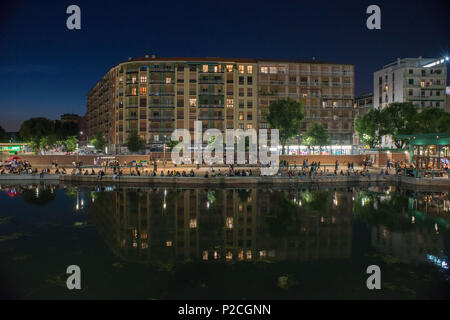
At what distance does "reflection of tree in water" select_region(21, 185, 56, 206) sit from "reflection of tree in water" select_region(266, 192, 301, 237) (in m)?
21.0

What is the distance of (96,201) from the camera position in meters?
30.9

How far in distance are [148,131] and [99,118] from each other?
107ft

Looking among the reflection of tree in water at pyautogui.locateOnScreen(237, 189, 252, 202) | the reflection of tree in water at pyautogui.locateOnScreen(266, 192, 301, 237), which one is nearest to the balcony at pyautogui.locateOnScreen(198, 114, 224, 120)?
the reflection of tree in water at pyautogui.locateOnScreen(237, 189, 252, 202)

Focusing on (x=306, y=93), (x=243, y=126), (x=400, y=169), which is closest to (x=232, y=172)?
(x=400, y=169)

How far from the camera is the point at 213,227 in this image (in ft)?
74.5

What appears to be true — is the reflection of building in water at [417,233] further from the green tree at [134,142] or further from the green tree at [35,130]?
the green tree at [35,130]

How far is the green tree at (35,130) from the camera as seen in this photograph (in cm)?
7712

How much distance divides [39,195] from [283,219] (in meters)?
25.8

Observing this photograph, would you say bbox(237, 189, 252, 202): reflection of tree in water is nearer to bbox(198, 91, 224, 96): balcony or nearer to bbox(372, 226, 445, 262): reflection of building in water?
bbox(372, 226, 445, 262): reflection of building in water

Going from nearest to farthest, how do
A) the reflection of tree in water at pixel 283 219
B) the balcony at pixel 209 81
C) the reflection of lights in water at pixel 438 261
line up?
the reflection of lights in water at pixel 438 261, the reflection of tree in water at pixel 283 219, the balcony at pixel 209 81

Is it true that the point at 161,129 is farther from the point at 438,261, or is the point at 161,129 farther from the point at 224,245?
the point at 438,261

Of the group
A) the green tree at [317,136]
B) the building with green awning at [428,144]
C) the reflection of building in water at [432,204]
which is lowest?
the reflection of building in water at [432,204]

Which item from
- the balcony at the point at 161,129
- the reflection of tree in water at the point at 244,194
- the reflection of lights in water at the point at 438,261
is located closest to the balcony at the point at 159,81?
the balcony at the point at 161,129

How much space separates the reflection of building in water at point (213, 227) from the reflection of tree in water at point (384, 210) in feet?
4.07
